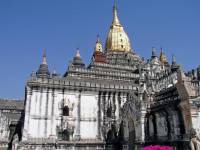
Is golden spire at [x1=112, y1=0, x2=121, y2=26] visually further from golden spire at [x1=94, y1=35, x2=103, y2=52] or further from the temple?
the temple

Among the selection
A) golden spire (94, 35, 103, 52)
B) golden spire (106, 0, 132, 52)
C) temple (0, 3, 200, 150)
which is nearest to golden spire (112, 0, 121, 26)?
golden spire (106, 0, 132, 52)

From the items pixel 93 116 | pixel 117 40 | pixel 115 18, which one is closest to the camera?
pixel 93 116

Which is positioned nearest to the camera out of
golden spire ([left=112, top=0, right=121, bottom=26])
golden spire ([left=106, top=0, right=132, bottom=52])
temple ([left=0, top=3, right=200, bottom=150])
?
temple ([left=0, top=3, right=200, bottom=150])

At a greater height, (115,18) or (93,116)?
(115,18)

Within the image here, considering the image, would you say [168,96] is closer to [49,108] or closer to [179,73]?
[179,73]

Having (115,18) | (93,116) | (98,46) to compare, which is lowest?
(93,116)

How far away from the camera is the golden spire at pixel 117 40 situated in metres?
61.8

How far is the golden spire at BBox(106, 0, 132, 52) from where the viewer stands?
61.8 metres

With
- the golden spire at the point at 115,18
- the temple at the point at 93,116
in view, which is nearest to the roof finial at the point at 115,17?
the golden spire at the point at 115,18

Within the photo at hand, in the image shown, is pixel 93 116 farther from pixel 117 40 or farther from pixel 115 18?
pixel 115 18

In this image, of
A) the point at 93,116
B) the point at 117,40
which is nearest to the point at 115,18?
the point at 117,40

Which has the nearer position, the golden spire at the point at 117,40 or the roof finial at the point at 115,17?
the golden spire at the point at 117,40

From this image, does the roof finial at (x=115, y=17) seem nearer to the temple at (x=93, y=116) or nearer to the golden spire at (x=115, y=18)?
the golden spire at (x=115, y=18)

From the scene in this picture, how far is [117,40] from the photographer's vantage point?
6312 cm
